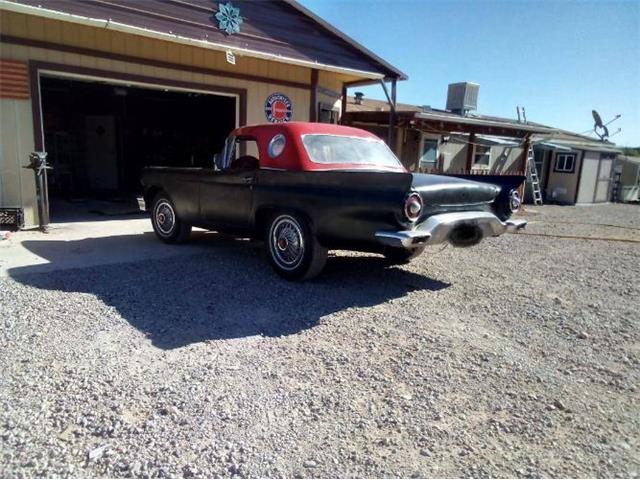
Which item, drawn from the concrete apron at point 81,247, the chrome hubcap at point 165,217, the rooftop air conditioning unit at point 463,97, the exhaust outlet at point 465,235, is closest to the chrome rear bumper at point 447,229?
the exhaust outlet at point 465,235

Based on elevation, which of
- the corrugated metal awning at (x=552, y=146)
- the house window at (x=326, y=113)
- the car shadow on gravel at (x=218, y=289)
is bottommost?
the car shadow on gravel at (x=218, y=289)

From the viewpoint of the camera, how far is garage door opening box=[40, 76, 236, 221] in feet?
46.8

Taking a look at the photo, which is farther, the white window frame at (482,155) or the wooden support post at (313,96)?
the white window frame at (482,155)

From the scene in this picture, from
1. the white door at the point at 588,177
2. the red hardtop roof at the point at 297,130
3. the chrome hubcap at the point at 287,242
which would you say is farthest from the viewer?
the white door at the point at 588,177

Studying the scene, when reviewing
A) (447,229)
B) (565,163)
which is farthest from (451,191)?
(565,163)

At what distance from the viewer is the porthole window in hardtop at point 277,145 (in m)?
5.47

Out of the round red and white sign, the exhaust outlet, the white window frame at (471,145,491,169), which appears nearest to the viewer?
the exhaust outlet

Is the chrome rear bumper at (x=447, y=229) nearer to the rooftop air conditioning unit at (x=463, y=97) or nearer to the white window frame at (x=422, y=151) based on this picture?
the white window frame at (x=422, y=151)

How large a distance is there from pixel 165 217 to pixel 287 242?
2772mm

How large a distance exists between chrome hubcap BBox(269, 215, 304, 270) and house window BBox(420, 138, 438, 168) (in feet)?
39.9

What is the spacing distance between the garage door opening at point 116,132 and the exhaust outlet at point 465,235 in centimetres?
998

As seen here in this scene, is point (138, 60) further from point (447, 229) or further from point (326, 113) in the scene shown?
point (447, 229)

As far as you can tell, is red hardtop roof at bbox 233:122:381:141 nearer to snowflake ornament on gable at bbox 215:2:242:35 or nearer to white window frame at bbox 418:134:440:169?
snowflake ornament on gable at bbox 215:2:242:35

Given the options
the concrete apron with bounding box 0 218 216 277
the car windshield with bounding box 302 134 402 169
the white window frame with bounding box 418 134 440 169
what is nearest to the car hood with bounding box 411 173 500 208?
the car windshield with bounding box 302 134 402 169
